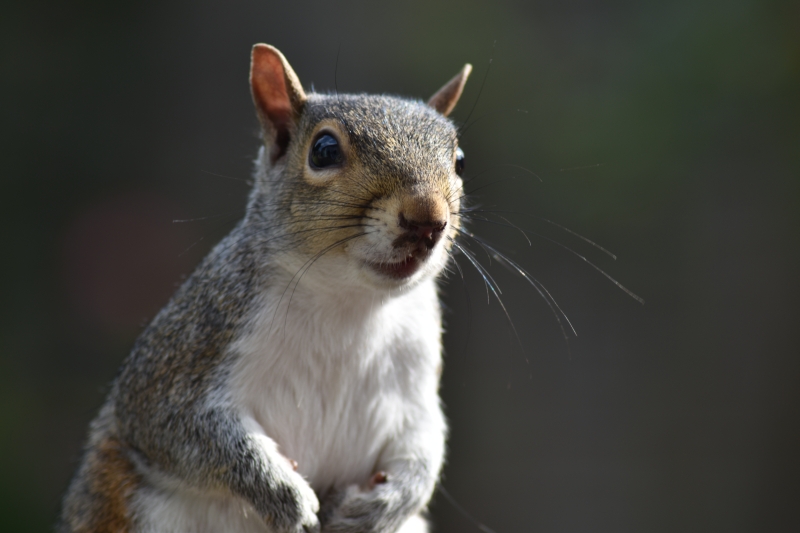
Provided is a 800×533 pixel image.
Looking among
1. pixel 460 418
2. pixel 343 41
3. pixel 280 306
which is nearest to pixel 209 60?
pixel 343 41

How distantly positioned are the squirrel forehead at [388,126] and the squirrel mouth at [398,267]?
180mm

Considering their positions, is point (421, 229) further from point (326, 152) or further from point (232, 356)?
point (232, 356)

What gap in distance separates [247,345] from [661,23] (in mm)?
2389

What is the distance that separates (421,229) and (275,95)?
52 cm

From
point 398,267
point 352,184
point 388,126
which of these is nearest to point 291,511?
point 398,267

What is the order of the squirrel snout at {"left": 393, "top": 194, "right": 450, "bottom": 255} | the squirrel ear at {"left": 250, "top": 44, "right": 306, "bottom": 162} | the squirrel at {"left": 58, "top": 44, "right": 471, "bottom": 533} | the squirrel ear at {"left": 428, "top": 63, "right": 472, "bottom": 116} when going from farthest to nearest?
the squirrel ear at {"left": 428, "top": 63, "right": 472, "bottom": 116}
the squirrel ear at {"left": 250, "top": 44, "right": 306, "bottom": 162}
the squirrel at {"left": 58, "top": 44, "right": 471, "bottom": 533}
the squirrel snout at {"left": 393, "top": 194, "right": 450, "bottom": 255}

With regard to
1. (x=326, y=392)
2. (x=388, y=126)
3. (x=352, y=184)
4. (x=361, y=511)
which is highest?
(x=388, y=126)

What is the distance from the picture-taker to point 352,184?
4.08 ft

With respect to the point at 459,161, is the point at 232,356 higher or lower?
lower

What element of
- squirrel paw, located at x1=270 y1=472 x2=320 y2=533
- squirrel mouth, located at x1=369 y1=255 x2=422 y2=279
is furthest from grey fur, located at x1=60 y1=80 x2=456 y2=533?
squirrel mouth, located at x1=369 y1=255 x2=422 y2=279

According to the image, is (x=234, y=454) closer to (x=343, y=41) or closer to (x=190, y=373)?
(x=190, y=373)

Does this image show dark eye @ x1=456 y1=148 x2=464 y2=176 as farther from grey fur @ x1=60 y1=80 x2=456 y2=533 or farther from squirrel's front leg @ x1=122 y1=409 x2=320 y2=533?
squirrel's front leg @ x1=122 y1=409 x2=320 y2=533

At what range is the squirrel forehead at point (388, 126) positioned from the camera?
1260 mm

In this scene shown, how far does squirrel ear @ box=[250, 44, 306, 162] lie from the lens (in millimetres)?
1396
